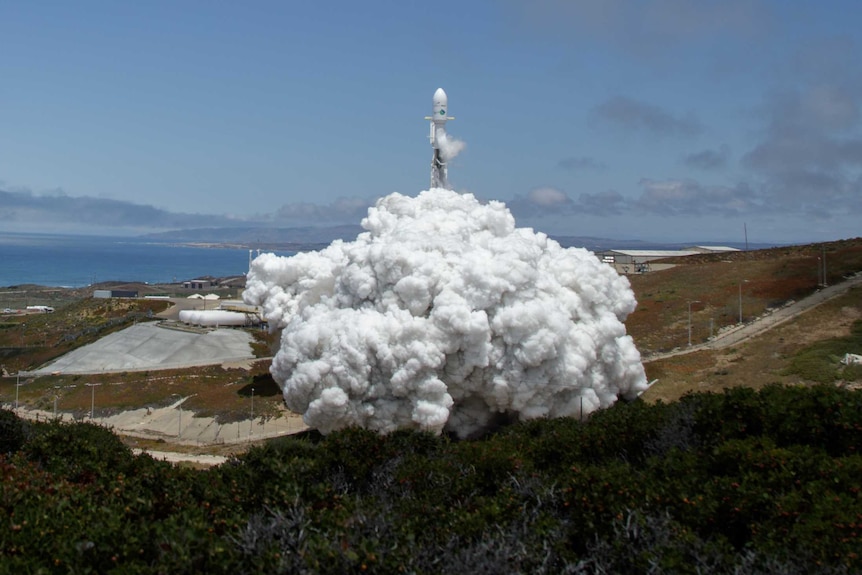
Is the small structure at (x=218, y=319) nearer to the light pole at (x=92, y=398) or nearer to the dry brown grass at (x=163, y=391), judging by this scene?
the dry brown grass at (x=163, y=391)

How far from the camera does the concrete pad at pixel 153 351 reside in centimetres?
5350

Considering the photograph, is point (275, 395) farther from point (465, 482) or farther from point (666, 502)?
point (666, 502)

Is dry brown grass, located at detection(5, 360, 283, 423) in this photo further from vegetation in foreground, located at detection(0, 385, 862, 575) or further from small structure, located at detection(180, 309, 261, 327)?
vegetation in foreground, located at detection(0, 385, 862, 575)

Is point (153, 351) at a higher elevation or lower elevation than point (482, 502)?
lower

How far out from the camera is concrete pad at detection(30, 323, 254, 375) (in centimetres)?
5350

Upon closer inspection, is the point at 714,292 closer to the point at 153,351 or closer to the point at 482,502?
the point at 153,351

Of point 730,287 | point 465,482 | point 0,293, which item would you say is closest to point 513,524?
→ point 465,482

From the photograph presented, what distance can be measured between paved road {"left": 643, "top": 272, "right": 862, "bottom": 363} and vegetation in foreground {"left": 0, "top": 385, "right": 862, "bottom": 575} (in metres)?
22.2

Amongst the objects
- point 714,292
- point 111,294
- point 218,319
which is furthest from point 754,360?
point 111,294

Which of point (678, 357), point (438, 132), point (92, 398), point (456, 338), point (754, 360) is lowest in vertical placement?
point (92, 398)

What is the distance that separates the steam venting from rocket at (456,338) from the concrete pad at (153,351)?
69.3 ft

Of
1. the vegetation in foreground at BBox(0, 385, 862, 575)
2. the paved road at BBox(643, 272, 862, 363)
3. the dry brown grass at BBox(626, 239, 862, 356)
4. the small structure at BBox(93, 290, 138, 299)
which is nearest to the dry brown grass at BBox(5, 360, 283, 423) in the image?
the vegetation in foreground at BBox(0, 385, 862, 575)

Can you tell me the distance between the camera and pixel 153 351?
55.8 m

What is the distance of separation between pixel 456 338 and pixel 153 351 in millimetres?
31867
